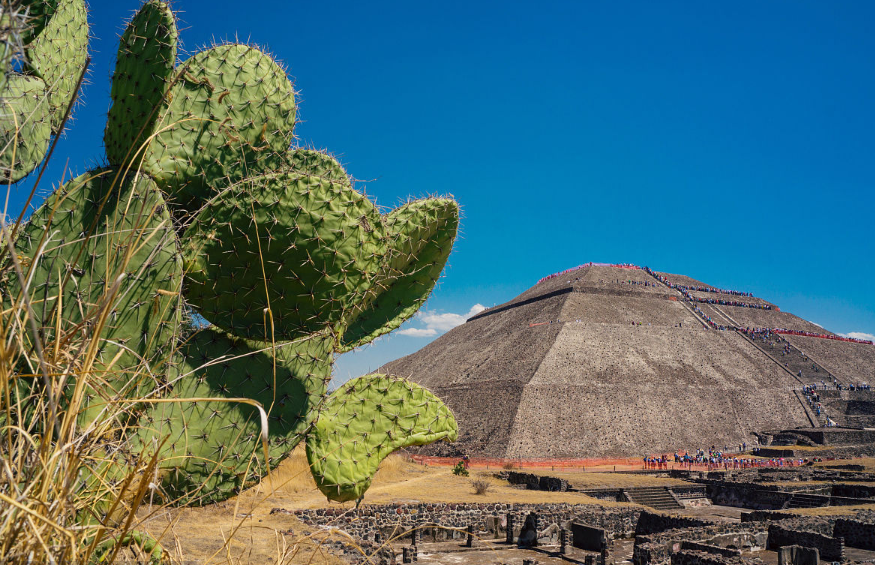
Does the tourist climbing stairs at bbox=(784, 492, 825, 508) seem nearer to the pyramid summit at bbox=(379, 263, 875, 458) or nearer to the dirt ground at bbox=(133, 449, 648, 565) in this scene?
the dirt ground at bbox=(133, 449, 648, 565)

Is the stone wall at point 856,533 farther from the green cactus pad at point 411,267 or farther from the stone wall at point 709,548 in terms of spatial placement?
the green cactus pad at point 411,267

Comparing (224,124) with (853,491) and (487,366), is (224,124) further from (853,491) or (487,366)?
(487,366)

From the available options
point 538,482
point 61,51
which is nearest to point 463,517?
point 538,482

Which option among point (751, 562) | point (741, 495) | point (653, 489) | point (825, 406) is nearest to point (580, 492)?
point (653, 489)

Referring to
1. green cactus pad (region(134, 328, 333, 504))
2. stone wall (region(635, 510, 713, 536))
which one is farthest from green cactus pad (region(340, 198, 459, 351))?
stone wall (region(635, 510, 713, 536))

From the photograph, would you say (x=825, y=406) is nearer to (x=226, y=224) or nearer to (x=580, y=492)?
(x=580, y=492)

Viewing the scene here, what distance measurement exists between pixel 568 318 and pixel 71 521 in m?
71.9

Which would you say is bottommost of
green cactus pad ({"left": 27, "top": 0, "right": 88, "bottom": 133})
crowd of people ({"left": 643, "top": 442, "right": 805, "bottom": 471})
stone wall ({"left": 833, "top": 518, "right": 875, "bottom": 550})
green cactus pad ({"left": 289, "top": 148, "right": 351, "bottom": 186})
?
stone wall ({"left": 833, "top": 518, "right": 875, "bottom": 550})

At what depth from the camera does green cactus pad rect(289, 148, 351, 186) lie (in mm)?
3639

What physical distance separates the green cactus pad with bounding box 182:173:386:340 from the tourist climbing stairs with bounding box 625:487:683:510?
26590 millimetres

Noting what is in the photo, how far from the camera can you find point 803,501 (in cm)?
2392

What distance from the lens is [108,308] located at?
3.88 ft

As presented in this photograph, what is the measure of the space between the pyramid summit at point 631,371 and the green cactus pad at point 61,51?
3730 centimetres

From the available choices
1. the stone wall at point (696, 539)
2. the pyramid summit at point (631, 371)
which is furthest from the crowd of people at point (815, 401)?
the stone wall at point (696, 539)
